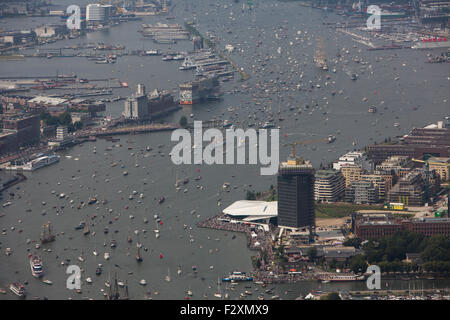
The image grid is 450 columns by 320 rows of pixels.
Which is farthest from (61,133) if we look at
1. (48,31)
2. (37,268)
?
(48,31)

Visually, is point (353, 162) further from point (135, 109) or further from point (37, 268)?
point (135, 109)

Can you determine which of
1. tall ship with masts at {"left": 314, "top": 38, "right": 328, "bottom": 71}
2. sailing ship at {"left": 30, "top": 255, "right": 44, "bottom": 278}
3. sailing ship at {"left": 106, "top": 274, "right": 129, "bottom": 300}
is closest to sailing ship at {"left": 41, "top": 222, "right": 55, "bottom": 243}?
sailing ship at {"left": 30, "top": 255, "right": 44, "bottom": 278}

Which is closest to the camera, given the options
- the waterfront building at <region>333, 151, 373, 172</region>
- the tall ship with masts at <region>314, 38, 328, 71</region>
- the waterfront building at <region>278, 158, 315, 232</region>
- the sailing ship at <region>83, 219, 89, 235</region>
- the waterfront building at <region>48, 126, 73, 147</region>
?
the waterfront building at <region>278, 158, 315, 232</region>

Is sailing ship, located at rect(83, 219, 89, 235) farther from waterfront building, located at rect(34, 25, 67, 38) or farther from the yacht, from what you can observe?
waterfront building, located at rect(34, 25, 67, 38)

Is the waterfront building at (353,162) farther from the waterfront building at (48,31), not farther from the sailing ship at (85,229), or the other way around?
the waterfront building at (48,31)

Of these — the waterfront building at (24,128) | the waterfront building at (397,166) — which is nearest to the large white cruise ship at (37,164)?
the waterfront building at (24,128)
